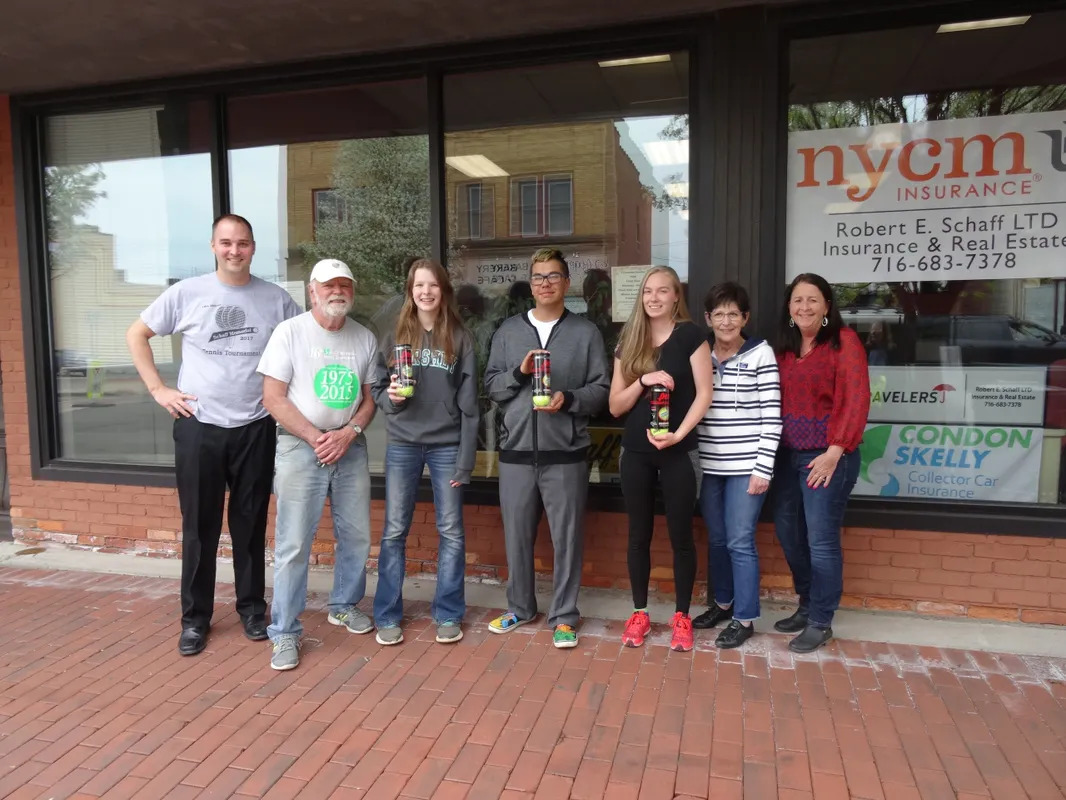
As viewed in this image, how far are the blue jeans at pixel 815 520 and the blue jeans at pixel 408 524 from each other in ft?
5.28

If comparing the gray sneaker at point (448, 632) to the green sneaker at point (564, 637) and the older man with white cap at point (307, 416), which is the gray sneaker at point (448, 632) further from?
the older man with white cap at point (307, 416)

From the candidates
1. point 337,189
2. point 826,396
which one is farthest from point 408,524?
point 337,189

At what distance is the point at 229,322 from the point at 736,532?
271 cm

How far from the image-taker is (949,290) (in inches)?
161

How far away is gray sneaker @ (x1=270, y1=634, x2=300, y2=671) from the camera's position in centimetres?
352

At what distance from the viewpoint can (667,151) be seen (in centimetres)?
461

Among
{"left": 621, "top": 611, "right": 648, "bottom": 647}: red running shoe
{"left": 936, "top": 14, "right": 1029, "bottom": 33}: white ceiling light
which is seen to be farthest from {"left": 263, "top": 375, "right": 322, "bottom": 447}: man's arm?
{"left": 936, "top": 14, "right": 1029, "bottom": 33}: white ceiling light

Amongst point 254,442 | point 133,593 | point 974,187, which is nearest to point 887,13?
point 974,187

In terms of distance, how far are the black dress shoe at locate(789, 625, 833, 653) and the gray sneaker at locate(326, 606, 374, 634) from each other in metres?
2.12

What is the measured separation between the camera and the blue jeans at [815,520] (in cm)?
355

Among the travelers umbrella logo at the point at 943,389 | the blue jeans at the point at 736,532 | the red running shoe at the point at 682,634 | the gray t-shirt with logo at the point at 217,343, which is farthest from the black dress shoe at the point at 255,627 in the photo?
the travelers umbrella logo at the point at 943,389

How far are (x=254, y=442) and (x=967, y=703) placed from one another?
11.3ft

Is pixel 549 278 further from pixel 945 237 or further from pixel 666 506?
pixel 945 237

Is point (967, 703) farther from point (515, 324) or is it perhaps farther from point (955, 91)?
point (955, 91)
